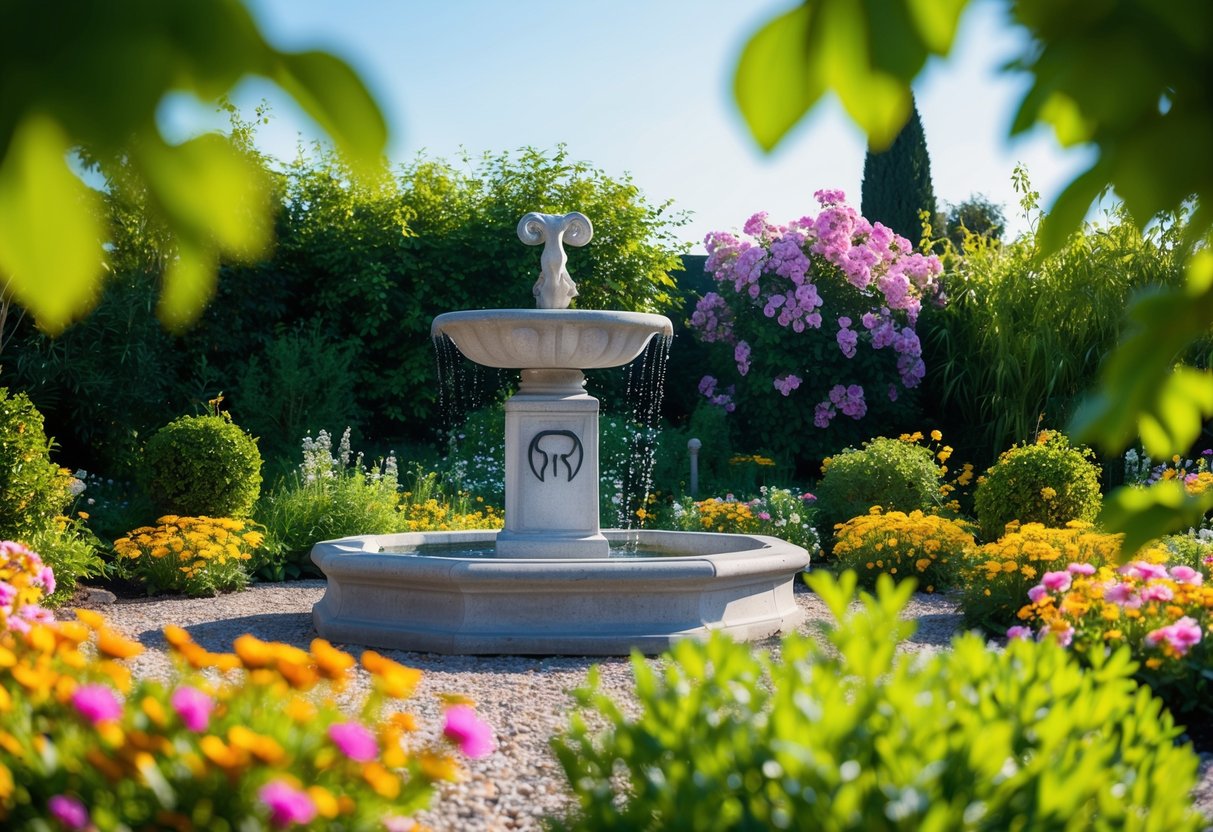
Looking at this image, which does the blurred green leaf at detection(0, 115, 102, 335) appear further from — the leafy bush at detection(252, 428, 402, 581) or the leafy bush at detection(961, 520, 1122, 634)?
the leafy bush at detection(252, 428, 402, 581)

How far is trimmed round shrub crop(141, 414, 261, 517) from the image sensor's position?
8.81 m

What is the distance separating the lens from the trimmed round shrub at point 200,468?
881 cm

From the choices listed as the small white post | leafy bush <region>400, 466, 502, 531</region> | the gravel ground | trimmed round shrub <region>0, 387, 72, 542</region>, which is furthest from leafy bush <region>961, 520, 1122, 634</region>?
trimmed round shrub <region>0, 387, 72, 542</region>

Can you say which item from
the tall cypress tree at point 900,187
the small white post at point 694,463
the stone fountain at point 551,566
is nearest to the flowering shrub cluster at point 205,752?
the stone fountain at point 551,566

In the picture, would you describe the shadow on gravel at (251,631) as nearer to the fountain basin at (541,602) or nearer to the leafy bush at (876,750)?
the fountain basin at (541,602)

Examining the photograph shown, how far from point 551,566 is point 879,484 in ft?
15.8

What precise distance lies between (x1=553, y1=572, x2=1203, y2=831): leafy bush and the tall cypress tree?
543 inches

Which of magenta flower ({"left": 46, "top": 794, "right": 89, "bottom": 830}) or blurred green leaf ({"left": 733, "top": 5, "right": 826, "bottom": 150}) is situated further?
magenta flower ({"left": 46, "top": 794, "right": 89, "bottom": 830})

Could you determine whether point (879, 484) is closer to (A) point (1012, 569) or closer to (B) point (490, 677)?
(A) point (1012, 569)

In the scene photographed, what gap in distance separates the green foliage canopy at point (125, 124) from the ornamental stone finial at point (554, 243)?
20.7 ft

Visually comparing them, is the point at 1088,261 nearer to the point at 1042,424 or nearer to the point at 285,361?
the point at 1042,424

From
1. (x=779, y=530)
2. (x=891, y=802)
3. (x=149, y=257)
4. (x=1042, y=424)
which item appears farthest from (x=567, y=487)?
(x=1042, y=424)

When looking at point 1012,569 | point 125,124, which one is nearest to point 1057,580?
point 1012,569

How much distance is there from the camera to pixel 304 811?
1725 mm
